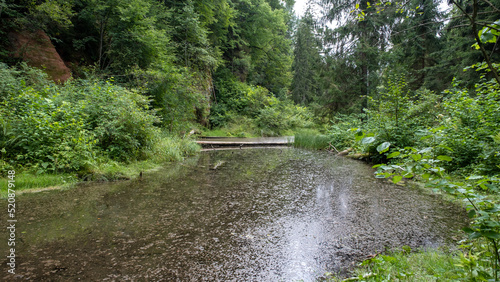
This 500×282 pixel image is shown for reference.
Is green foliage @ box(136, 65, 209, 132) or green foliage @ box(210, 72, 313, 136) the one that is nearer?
green foliage @ box(136, 65, 209, 132)

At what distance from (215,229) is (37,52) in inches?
332

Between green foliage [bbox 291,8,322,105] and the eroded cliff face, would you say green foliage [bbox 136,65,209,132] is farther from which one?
green foliage [bbox 291,8,322,105]

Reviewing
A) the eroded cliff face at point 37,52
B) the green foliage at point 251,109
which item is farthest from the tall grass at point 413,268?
the green foliage at point 251,109

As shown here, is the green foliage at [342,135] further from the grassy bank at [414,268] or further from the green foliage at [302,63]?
the green foliage at [302,63]

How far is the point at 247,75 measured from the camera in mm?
22297

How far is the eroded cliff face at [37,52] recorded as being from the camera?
694cm

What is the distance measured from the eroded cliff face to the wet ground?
5.28 metres

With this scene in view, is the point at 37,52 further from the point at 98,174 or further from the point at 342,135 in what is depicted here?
the point at 342,135

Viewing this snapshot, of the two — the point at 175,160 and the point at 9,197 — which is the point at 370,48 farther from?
the point at 9,197

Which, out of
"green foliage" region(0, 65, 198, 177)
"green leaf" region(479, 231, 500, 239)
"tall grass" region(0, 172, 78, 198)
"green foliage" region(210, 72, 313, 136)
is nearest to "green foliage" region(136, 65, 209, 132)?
"green foliage" region(0, 65, 198, 177)

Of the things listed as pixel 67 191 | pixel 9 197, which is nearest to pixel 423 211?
pixel 67 191

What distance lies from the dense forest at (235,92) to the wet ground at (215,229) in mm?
723

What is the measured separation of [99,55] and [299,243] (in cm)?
997

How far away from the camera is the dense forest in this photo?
2280 mm
